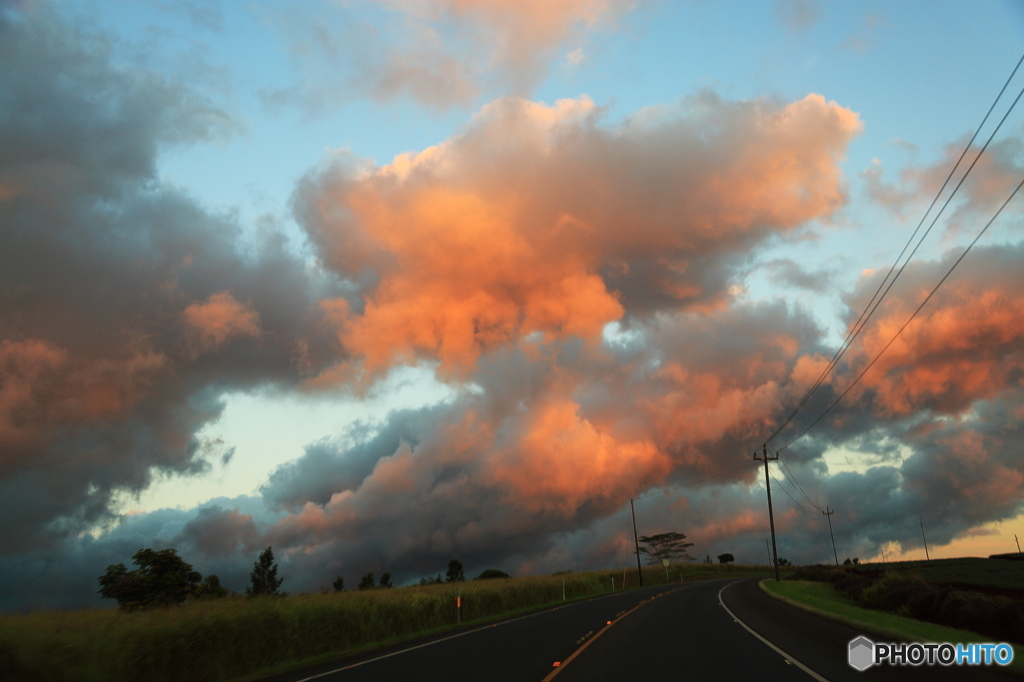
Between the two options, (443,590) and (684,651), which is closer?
(684,651)

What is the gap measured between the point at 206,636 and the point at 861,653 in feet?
55.6

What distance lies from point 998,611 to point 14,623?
105ft

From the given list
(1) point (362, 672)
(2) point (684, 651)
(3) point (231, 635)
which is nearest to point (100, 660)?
(3) point (231, 635)

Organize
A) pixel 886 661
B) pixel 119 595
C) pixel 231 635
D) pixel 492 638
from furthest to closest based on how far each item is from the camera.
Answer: pixel 119 595, pixel 492 638, pixel 231 635, pixel 886 661

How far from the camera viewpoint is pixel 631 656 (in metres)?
16.1

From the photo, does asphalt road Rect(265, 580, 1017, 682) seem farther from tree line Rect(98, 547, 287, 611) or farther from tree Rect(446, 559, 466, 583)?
tree Rect(446, 559, 466, 583)

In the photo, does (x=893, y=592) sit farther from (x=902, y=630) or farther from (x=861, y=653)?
(x=861, y=653)

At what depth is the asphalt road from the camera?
43.1 feet

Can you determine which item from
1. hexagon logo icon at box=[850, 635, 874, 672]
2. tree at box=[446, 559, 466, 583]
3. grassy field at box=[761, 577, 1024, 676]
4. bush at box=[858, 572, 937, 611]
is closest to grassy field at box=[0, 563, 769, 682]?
hexagon logo icon at box=[850, 635, 874, 672]

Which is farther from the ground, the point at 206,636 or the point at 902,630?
the point at 206,636

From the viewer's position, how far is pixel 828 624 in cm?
2389

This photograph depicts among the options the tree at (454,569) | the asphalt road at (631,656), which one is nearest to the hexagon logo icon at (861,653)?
the asphalt road at (631,656)

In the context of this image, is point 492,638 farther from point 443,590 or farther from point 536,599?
point 536,599

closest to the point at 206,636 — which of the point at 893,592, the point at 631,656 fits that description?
the point at 631,656
